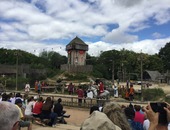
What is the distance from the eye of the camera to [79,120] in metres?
13.9

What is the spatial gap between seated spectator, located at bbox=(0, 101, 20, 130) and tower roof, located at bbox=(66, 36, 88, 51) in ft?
221

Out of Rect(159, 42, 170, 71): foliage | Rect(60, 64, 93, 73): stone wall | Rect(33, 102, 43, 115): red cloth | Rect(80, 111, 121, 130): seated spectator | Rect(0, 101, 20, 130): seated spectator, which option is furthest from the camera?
Rect(159, 42, 170, 71): foliage

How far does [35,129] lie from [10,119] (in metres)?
7.68

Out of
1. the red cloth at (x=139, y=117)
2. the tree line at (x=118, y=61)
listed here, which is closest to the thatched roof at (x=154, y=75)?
the tree line at (x=118, y=61)

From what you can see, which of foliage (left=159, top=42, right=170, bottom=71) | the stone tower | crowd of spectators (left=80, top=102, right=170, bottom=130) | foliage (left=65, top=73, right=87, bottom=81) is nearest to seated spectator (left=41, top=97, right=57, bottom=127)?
crowd of spectators (left=80, top=102, right=170, bottom=130)

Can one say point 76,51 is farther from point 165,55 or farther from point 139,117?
point 139,117

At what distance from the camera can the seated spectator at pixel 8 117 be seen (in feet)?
7.56

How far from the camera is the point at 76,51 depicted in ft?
230

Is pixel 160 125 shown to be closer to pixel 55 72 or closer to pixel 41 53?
pixel 55 72

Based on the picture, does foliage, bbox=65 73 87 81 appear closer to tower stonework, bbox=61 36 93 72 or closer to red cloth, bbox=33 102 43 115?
tower stonework, bbox=61 36 93 72

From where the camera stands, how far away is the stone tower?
229ft

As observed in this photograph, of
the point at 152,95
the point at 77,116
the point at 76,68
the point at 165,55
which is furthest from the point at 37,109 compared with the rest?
the point at 165,55

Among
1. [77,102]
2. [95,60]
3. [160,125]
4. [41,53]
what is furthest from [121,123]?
[41,53]

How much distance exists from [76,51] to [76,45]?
1.61m
